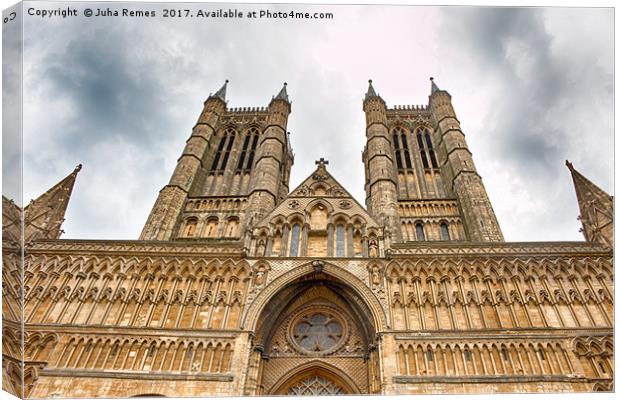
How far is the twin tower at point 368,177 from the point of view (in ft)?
62.7

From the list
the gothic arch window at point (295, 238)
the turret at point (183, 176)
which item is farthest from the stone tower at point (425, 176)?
the turret at point (183, 176)

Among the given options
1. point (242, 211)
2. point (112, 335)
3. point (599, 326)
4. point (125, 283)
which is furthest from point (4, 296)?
point (599, 326)

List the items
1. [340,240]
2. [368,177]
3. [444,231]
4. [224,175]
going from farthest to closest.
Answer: [368,177], [224,175], [444,231], [340,240]

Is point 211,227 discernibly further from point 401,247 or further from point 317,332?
point 401,247

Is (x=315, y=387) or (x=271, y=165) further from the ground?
(x=271, y=165)

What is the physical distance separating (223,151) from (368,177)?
992 centimetres

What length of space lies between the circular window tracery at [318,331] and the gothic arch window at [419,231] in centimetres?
865

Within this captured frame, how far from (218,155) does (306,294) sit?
15360 mm

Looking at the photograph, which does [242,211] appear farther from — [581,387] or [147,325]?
[581,387]

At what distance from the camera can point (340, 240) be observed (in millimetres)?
14148

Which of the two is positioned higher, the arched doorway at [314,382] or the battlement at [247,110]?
the battlement at [247,110]

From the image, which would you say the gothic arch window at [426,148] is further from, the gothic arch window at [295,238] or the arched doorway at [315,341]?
the arched doorway at [315,341]

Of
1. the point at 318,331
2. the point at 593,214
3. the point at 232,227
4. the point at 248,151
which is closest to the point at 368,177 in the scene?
the point at 248,151

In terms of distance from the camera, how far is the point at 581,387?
9.79m
